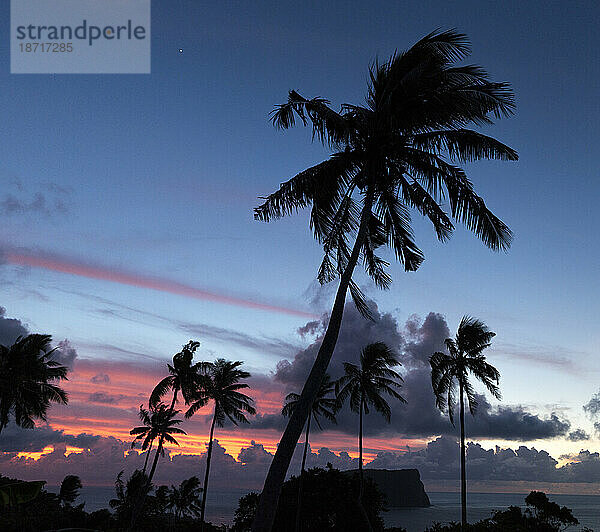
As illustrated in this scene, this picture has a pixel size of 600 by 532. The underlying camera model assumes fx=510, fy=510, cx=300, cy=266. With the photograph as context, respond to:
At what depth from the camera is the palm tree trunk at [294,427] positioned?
927 centimetres

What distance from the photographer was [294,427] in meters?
10.0

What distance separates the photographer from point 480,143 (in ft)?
41.2

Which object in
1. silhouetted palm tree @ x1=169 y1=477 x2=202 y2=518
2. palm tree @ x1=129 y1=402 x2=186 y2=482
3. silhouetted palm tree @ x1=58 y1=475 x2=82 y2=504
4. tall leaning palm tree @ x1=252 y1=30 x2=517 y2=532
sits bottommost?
silhouetted palm tree @ x1=169 y1=477 x2=202 y2=518

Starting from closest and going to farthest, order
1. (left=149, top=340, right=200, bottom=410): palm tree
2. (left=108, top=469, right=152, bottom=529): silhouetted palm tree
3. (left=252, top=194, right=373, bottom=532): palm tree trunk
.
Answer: (left=252, top=194, right=373, bottom=532): palm tree trunk → (left=149, top=340, right=200, bottom=410): palm tree → (left=108, top=469, right=152, bottom=529): silhouetted palm tree

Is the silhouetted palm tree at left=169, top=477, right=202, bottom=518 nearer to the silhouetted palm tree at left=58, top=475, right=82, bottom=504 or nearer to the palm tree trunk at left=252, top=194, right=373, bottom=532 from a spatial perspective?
the silhouetted palm tree at left=58, top=475, right=82, bottom=504

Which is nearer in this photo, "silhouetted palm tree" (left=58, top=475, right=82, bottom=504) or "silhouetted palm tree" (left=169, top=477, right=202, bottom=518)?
"silhouetted palm tree" (left=58, top=475, right=82, bottom=504)

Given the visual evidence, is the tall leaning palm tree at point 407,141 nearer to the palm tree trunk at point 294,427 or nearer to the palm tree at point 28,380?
the palm tree trunk at point 294,427

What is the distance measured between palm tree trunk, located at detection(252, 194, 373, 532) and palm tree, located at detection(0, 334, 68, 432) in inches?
962

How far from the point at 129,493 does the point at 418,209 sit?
64.1m

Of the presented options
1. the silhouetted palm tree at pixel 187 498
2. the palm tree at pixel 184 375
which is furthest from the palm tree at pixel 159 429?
the silhouetted palm tree at pixel 187 498

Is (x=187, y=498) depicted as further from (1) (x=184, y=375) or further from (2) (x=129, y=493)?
(1) (x=184, y=375)

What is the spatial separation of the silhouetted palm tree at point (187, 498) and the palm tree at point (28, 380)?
177 ft

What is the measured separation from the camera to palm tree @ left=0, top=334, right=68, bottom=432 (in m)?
28.7

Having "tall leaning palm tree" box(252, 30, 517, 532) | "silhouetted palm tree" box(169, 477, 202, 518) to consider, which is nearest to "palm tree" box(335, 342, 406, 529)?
"tall leaning palm tree" box(252, 30, 517, 532)
